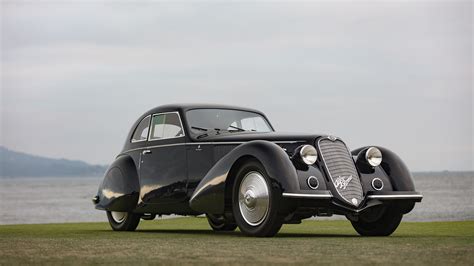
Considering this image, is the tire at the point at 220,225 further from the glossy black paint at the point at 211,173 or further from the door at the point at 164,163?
the glossy black paint at the point at 211,173

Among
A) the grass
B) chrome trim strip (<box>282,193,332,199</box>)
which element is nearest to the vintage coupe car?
chrome trim strip (<box>282,193,332,199</box>)

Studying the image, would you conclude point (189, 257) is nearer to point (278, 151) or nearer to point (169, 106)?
point (278, 151)

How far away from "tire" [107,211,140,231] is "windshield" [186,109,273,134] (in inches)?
94.3

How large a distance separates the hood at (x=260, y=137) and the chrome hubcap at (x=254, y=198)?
957 mm

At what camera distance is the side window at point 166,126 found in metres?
14.7

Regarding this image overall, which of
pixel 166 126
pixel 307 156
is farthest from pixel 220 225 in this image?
pixel 307 156

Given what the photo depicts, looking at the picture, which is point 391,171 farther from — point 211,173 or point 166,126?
point 166,126

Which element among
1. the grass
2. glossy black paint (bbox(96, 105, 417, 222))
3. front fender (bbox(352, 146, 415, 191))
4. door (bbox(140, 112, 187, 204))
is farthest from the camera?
door (bbox(140, 112, 187, 204))

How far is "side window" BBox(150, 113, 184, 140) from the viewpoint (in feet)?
48.1

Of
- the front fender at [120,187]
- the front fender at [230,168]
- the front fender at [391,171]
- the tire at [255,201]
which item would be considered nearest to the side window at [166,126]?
the front fender at [120,187]

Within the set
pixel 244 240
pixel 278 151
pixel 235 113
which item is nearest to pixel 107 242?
pixel 244 240

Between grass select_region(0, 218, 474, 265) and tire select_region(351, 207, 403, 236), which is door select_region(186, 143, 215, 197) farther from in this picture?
tire select_region(351, 207, 403, 236)

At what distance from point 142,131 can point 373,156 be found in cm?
497

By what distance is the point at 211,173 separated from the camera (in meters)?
12.9
